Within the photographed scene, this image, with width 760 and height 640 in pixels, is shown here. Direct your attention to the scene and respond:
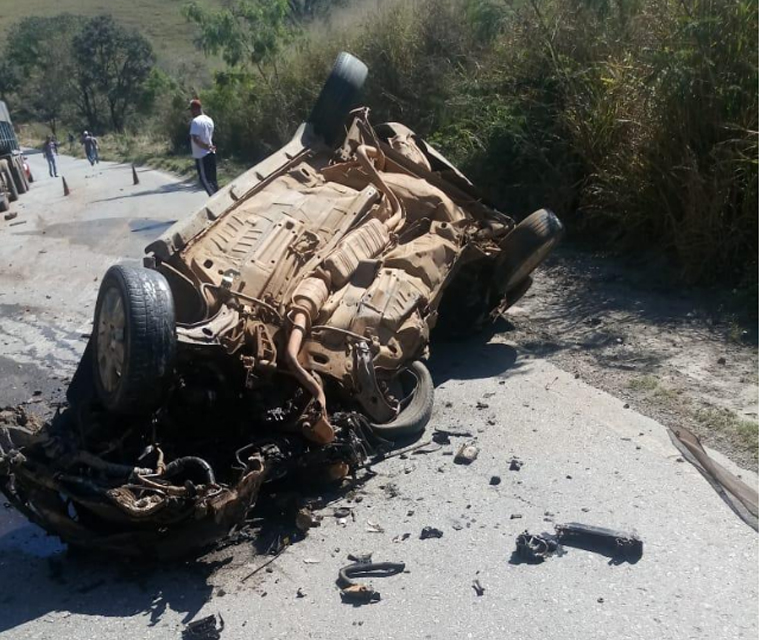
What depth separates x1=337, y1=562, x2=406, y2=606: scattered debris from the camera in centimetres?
431

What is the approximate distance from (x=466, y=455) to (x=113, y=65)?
62129mm

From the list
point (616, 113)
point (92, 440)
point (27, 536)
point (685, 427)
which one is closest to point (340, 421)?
point (92, 440)

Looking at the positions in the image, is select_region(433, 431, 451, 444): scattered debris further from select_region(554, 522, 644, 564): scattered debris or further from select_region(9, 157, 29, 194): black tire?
select_region(9, 157, 29, 194): black tire

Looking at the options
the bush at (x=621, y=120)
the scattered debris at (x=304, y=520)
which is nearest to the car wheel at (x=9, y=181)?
the bush at (x=621, y=120)

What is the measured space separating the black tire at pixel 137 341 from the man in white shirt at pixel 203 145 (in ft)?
32.7

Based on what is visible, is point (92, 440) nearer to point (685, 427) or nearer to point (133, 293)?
point (133, 293)

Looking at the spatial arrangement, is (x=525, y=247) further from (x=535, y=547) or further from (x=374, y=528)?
(x=535, y=547)

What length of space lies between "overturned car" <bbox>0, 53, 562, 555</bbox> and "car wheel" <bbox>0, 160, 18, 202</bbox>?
1751cm

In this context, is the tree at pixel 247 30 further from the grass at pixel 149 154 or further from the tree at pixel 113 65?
the tree at pixel 113 65

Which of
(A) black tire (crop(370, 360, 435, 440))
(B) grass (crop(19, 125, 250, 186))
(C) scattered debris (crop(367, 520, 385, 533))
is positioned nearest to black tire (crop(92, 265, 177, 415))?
(C) scattered debris (crop(367, 520, 385, 533))

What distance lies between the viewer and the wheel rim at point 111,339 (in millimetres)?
4758

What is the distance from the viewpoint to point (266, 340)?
5.39 meters

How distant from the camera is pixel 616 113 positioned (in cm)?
1016

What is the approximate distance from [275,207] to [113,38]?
59.6m
